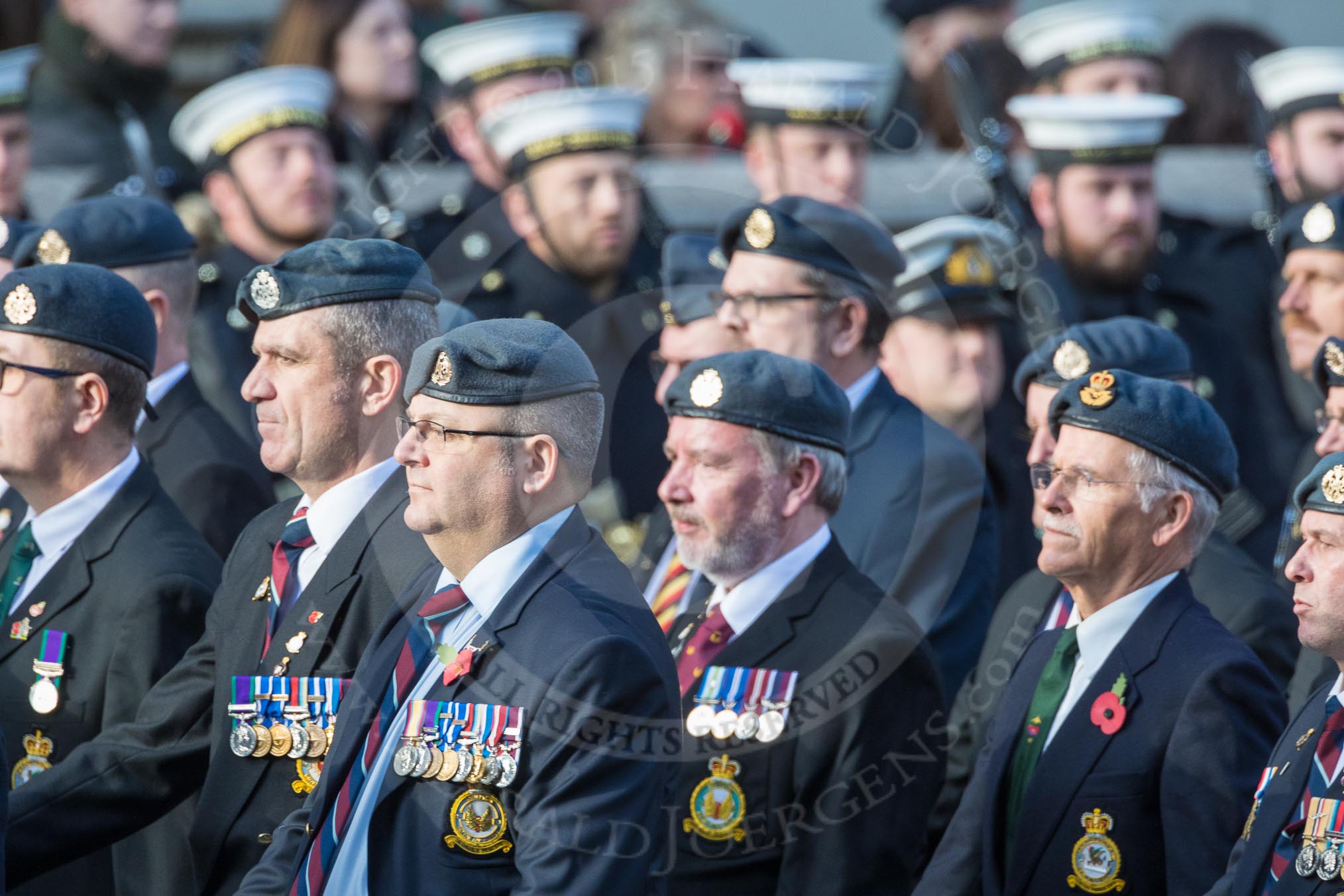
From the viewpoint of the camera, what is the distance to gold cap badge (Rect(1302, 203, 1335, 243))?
652 centimetres

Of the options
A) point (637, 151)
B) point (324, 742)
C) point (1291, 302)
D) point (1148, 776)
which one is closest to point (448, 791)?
point (324, 742)

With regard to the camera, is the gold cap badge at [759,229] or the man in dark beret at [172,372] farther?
the gold cap badge at [759,229]

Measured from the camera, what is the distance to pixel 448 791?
398 cm

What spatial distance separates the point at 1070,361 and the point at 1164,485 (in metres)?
1.04

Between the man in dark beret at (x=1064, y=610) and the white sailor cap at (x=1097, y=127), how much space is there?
2323mm

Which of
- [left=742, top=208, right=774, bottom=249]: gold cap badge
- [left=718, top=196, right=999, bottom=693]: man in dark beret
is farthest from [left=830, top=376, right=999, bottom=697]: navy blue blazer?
[left=742, top=208, right=774, bottom=249]: gold cap badge

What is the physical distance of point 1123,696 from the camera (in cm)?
466

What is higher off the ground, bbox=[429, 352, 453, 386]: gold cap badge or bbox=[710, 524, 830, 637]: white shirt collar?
bbox=[429, 352, 453, 386]: gold cap badge

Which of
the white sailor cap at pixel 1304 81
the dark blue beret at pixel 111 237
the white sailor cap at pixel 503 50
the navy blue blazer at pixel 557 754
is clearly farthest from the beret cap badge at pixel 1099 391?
the white sailor cap at pixel 503 50

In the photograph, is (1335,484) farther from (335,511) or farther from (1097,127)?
(1097,127)

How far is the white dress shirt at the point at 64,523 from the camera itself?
5.21 metres

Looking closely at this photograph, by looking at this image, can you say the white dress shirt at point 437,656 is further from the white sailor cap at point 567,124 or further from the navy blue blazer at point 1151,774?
the white sailor cap at point 567,124

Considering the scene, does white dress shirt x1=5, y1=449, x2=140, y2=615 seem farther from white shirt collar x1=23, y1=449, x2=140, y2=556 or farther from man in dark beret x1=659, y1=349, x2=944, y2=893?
man in dark beret x1=659, y1=349, x2=944, y2=893

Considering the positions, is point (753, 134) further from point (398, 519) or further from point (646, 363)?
point (398, 519)
